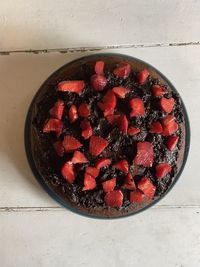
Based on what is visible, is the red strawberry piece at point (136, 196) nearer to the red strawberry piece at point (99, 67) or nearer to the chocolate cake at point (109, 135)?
the chocolate cake at point (109, 135)

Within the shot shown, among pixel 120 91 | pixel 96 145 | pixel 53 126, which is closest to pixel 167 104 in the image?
pixel 120 91

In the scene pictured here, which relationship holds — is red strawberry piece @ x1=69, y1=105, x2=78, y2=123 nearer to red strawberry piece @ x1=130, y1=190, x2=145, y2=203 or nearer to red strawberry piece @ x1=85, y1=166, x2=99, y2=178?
red strawberry piece @ x1=85, y1=166, x2=99, y2=178

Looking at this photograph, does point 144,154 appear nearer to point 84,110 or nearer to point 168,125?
point 168,125

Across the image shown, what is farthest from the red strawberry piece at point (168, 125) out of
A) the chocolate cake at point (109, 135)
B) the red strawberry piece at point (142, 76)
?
the red strawberry piece at point (142, 76)

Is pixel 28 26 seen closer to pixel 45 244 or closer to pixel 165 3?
pixel 165 3

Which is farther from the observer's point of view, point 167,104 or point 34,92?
point 34,92

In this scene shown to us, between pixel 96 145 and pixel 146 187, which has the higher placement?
pixel 96 145
